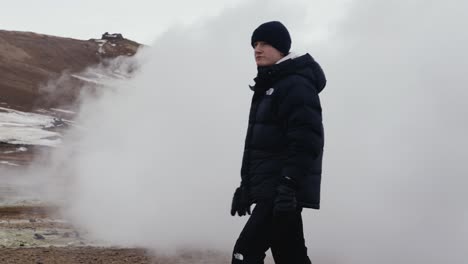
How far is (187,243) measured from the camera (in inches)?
300

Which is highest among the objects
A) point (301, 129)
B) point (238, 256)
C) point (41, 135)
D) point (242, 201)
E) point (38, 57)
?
point (38, 57)

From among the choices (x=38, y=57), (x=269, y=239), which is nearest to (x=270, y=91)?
(x=269, y=239)

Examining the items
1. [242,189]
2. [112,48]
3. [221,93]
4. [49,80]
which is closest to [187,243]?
[221,93]

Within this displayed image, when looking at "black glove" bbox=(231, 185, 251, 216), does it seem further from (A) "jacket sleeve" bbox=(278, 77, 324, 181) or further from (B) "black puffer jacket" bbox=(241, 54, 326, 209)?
(A) "jacket sleeve" bbox=(278, 77, 324, 181)

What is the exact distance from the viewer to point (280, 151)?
3297 millimetres

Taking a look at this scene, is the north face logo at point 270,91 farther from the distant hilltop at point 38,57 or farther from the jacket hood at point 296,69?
the distant hilltop at point 38,57

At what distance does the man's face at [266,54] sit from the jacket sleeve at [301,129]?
0.86ft

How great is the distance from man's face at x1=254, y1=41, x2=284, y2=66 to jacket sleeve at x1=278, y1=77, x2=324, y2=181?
26 cm

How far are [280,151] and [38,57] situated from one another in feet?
143

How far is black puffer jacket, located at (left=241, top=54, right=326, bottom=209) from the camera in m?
3.15

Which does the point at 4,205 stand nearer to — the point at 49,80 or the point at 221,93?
the point at 221,93

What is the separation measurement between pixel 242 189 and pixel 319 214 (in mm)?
4512

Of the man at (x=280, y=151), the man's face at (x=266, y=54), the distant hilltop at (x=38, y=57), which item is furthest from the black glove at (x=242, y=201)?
the distant hilltop at (x=38, y=57)

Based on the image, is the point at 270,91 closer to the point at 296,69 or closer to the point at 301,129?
the point at 296,69
